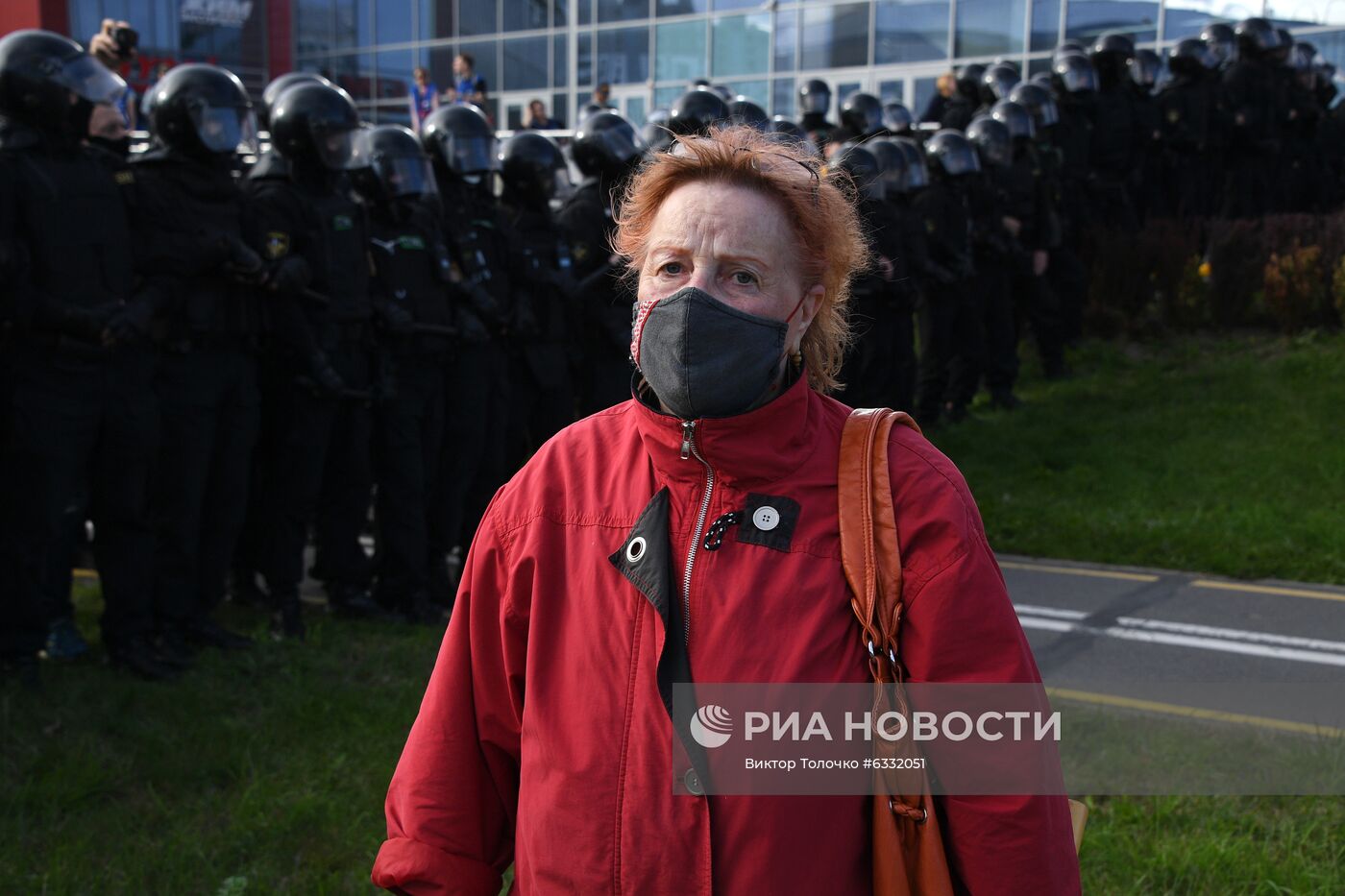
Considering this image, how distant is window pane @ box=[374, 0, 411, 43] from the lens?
31.1 metres

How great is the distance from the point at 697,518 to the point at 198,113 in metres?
4.64

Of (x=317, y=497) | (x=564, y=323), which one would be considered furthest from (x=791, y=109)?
(x=317, y=497)

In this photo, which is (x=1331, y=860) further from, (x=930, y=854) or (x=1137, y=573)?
(x=1137, y=573)

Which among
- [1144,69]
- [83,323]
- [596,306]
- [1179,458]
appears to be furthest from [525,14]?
[83,323]

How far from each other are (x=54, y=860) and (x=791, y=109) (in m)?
23.7

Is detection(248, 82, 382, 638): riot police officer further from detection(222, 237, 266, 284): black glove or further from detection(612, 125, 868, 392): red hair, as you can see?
detection(612, 125, 868, 392): red hair

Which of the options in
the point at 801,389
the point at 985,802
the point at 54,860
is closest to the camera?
the point at 985,802

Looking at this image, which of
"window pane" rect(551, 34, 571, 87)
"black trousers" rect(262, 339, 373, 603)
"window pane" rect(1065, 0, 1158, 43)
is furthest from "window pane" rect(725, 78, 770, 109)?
"black trousers" rect(262, 339, 373, 603)

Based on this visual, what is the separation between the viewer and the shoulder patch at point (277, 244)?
20.8ft

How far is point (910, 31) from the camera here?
Result: 24.7m

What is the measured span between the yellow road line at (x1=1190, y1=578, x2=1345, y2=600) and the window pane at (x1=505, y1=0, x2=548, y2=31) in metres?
24.2

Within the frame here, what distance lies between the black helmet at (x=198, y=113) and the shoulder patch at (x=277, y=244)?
1.39ft

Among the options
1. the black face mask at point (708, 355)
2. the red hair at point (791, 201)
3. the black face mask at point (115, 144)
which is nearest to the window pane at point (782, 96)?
the black face mask at point (115, 144)

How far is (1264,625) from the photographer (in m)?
7.00
